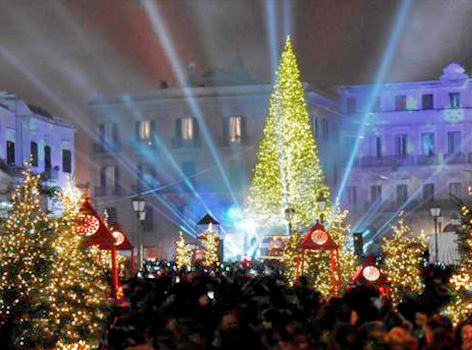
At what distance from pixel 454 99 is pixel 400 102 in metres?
3.52

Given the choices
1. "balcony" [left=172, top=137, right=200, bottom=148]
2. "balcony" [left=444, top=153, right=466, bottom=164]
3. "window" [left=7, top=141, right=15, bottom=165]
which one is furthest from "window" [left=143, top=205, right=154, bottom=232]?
"window" [left=7, top=141, right=15, bottom=165]

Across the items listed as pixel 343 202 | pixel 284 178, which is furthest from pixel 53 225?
pixel 343 202

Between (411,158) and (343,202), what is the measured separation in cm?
535

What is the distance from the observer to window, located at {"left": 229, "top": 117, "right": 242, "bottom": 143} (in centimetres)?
6762

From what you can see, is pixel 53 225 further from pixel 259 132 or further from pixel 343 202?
pixel 343 202

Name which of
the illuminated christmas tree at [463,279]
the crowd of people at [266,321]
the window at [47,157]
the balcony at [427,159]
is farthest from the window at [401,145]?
the crowd of people at [266,321]

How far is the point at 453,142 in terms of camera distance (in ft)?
238

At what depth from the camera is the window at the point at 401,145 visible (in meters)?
73.1

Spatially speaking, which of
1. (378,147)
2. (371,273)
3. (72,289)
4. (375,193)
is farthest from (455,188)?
(72,289)

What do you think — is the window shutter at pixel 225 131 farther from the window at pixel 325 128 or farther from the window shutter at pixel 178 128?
the window at pixel 325 128

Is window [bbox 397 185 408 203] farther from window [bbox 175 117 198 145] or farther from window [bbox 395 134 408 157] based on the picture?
window [bbox 175 117 198 145]

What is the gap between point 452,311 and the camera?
57.4 ft

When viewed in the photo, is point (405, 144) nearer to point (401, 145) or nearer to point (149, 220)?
point (401, 145)

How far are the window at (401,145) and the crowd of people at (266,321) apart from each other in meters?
57.3
